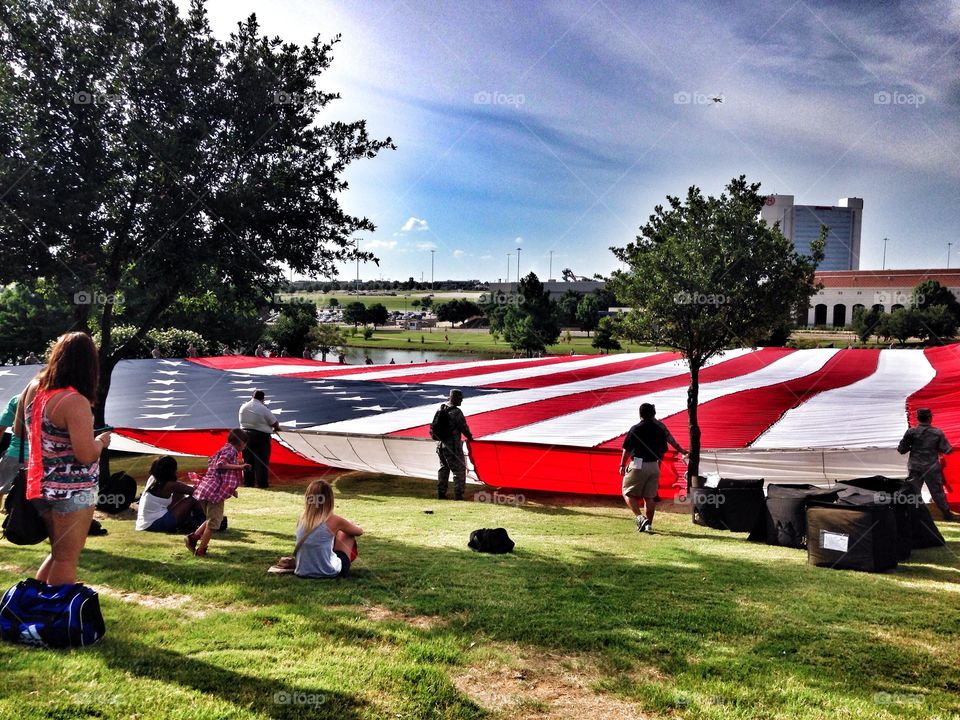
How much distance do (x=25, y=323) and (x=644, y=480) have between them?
188ft

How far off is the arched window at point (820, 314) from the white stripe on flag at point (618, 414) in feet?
261

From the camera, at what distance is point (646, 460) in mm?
10078

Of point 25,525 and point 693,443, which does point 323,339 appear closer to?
point 693,443

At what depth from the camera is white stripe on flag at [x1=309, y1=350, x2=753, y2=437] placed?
15.8m


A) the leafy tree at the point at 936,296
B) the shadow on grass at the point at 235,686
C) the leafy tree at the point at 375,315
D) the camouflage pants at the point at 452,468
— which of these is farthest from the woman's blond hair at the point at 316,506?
the leafy tree at the point at 375,315

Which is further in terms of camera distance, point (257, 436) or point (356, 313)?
point (356, 313)

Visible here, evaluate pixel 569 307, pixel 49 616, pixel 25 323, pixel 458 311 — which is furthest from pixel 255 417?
pixel 458 311

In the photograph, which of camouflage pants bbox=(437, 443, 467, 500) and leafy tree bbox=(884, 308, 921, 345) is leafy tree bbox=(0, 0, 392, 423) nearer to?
camouflage pants bbox=(437, 443, 467, 500)

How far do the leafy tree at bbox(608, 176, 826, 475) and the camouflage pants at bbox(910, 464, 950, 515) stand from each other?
144 inches

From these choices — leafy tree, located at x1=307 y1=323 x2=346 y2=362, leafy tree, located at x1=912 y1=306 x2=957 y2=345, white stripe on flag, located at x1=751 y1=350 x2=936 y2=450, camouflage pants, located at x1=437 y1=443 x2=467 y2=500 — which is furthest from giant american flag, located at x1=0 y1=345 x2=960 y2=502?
leafy tree, located at x1=912 y1=306 x2=957 y2=345

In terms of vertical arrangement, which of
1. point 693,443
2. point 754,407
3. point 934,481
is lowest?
point 934,481

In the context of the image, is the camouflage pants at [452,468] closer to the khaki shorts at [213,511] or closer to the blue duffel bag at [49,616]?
the khaki shorts at [213,511]

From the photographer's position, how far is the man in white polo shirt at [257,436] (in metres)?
13.3

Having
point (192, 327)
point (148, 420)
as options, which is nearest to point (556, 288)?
point (192, 327)
